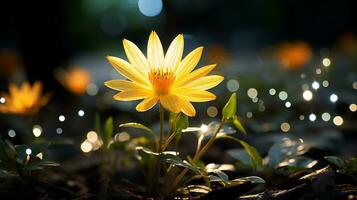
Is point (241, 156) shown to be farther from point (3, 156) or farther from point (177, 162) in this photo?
point (3, 156)

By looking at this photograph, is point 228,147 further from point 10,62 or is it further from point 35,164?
point 10,62

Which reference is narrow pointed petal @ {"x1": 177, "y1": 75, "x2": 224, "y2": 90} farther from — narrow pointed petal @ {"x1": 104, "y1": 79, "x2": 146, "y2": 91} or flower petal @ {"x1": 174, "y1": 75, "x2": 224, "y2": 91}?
narrow pointed petal @ {"x1": 104, "y1": 79, "x2": 146, "y2": 91}

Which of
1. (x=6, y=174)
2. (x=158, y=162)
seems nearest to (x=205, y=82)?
(x=158, y=162)

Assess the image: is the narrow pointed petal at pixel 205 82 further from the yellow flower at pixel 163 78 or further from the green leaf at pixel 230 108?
the green leaf at pixel 230 108

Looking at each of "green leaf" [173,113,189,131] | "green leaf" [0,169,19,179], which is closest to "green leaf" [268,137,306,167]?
"green leaf" [173,113,189,131]

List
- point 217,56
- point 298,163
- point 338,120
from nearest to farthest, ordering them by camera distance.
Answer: point 298,163, point 338,120, point 217,56

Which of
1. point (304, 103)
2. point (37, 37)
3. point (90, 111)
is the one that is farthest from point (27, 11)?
point (304, 103)
